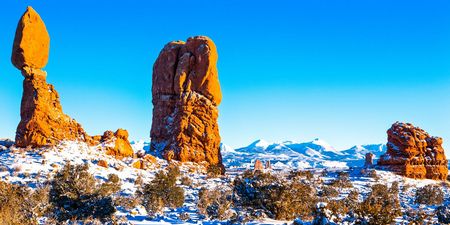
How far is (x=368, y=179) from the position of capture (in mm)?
Answer: 47188

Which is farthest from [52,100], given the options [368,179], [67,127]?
[368,179]

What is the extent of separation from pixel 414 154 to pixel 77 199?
Answer: 1982 inches

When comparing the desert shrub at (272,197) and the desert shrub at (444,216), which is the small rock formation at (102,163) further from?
the desert shrub at (444,216)

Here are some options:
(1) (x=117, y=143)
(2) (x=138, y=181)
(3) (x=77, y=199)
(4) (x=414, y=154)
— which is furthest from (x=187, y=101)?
(4) (x=414, y=154)

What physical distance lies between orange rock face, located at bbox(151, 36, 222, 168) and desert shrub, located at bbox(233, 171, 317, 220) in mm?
23101

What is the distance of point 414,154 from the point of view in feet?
175

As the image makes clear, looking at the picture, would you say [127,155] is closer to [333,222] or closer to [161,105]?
[161,105]

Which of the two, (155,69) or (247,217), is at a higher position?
(155,69)

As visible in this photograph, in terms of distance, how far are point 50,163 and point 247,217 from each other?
749 inches

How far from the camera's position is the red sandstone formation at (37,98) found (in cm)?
3212

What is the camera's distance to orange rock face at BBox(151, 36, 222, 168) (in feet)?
142

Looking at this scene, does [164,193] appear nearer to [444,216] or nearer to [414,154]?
[444,216]

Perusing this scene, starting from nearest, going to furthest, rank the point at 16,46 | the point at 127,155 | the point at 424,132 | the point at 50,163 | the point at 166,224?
the point at 166,224, the point at 50,163, the point at 16,46, the point at 127,155, the point at 424,132

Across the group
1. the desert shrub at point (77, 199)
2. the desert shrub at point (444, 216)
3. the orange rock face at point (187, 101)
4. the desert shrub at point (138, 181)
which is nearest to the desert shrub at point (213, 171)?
the orange rock face at point (187, 101)
